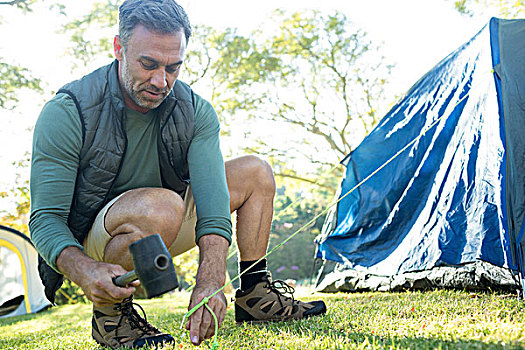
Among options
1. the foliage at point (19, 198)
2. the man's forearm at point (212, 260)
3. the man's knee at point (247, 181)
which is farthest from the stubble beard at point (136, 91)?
the foliage at point (19, 198)

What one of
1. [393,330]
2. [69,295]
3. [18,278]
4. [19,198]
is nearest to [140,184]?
[393,330]

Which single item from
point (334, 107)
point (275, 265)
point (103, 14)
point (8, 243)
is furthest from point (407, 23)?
point (8, 243)

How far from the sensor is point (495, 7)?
24.4ft

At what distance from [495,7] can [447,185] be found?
6114 millimetres

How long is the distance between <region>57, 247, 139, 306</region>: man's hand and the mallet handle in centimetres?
1

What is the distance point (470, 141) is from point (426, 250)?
2.13ft

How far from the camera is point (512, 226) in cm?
214

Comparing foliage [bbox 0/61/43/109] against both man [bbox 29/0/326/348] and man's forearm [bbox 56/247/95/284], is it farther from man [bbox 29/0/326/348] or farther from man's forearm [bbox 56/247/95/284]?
man's forearm [bbox 56/247/95/284]

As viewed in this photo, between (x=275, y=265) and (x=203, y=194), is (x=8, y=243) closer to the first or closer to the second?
(x=203, y=194)

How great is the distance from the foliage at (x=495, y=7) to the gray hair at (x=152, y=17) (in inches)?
258

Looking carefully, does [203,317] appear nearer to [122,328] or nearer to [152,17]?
[122,328]

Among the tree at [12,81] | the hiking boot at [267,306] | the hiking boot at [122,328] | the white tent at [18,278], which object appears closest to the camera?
the hiking boot at [122,328]

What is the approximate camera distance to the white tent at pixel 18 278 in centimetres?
574

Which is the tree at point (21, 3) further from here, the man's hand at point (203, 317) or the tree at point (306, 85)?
the man's hand at point (203, 317)
